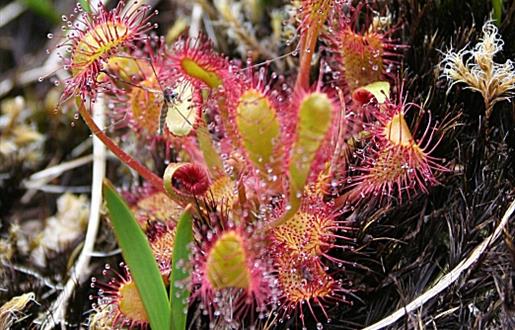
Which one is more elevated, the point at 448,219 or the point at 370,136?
the point at 370,136

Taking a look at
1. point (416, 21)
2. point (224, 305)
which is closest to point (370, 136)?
point (416, 21)

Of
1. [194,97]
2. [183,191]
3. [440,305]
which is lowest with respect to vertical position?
[440,305]

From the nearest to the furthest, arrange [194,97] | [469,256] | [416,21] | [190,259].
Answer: [190,259], [469,256], [194,97], [416,21]

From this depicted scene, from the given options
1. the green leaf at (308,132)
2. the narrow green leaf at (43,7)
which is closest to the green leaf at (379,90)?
the green leaf at (308,132)

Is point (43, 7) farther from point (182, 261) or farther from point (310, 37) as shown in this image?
point (182, 261)

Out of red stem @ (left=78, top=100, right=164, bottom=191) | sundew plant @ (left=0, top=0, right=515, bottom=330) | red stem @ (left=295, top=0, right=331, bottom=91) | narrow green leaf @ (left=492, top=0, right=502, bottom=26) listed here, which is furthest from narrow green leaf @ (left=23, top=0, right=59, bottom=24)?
narrow green leaf @ (left=492, top=0, right=502, bottom=26)

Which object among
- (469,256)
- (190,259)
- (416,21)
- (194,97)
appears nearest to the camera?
(190,259)

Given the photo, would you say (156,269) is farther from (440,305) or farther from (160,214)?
(440,305)

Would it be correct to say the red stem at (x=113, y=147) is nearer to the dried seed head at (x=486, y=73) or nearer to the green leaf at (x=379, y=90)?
the green leaf at (x=379, y=90)
